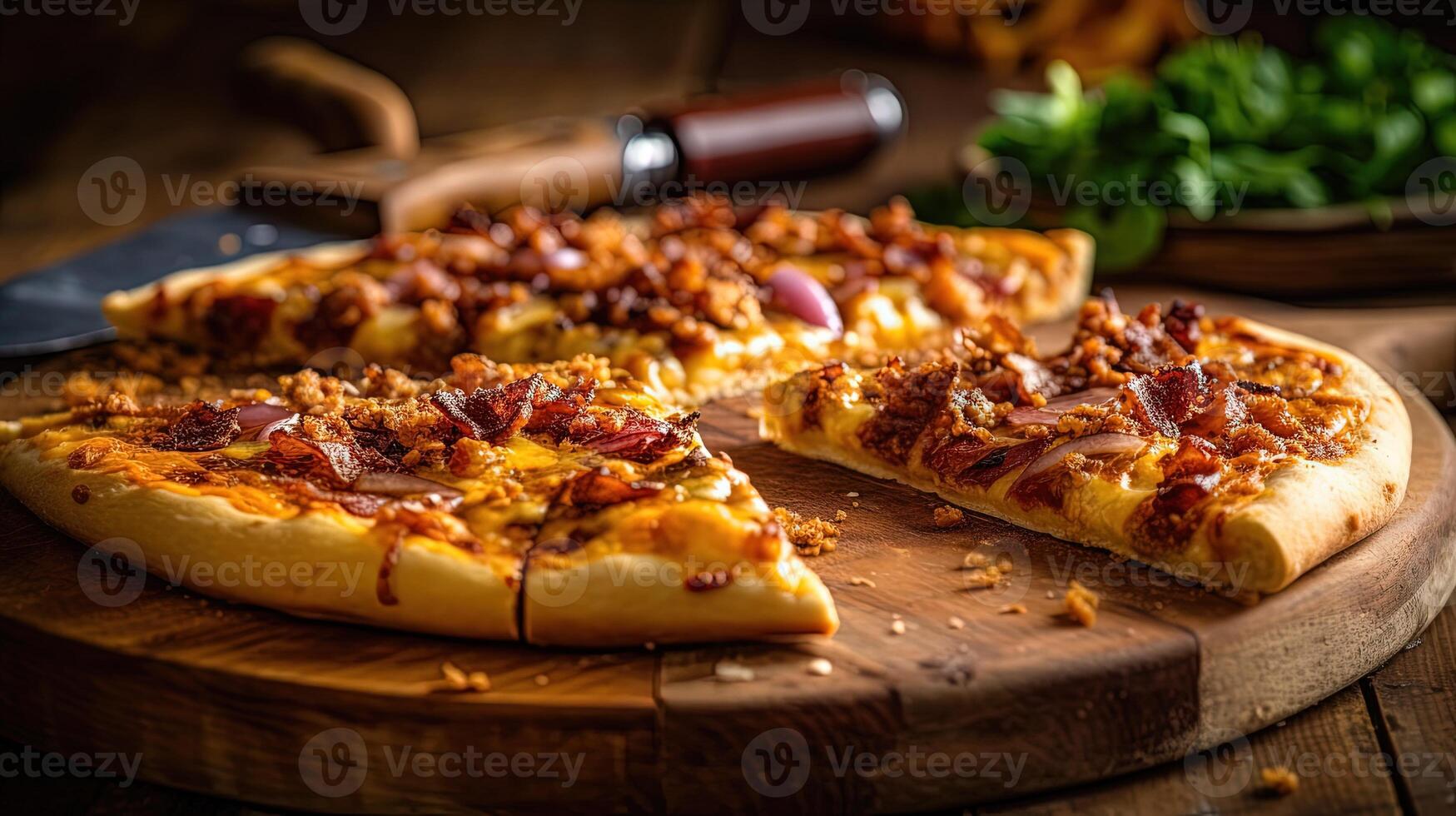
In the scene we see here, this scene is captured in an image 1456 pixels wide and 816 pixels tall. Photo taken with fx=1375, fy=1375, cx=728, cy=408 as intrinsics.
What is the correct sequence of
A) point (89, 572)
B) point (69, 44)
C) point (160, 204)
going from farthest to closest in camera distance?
point (69, 44) < point (160, 204) < point (89, 572)

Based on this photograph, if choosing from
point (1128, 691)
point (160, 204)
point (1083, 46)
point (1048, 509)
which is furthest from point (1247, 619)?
point (1083, 46)

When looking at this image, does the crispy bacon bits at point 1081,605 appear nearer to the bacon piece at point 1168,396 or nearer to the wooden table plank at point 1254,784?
the wooden table plank at point 1254,784

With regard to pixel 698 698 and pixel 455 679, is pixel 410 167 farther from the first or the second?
pixel 698 698

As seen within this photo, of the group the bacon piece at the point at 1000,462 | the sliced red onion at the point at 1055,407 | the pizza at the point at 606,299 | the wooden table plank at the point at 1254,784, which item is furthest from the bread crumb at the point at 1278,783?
the pizza at the point at 606,299

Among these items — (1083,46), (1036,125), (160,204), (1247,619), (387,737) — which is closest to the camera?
(387,737)

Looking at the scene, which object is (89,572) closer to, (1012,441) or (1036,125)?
(1012,441)

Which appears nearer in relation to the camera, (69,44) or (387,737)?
(387,737)

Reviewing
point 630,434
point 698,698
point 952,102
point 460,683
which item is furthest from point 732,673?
point 952,102
